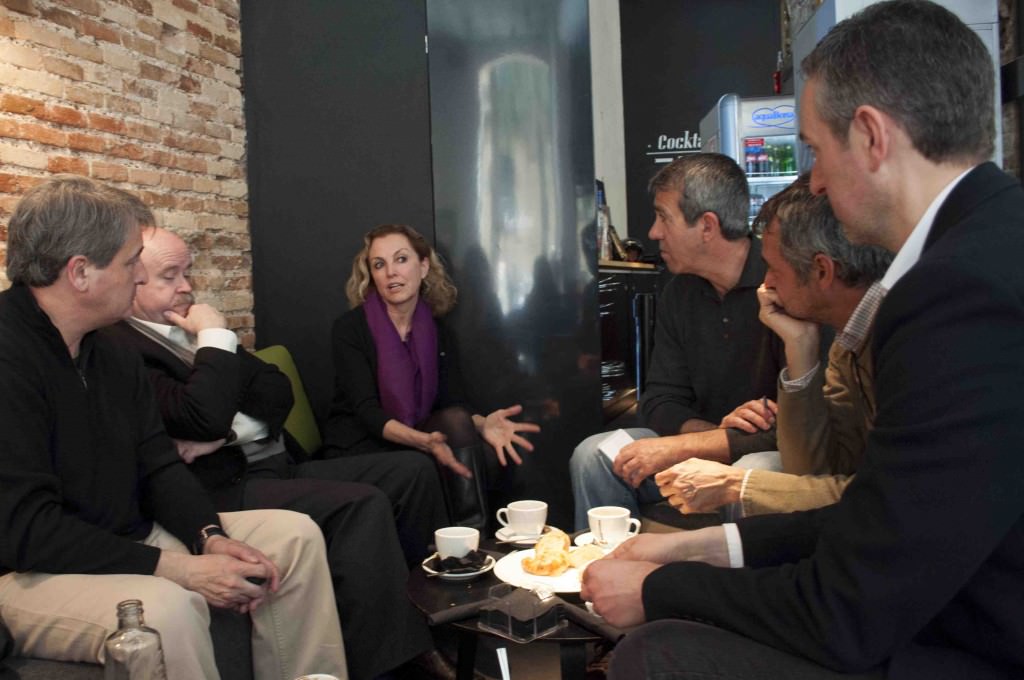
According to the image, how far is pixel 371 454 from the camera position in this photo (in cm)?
359

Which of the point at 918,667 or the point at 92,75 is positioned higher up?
the point at 92,75

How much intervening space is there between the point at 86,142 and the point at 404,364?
55.2 inches

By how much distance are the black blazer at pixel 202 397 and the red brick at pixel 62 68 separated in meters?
0.97

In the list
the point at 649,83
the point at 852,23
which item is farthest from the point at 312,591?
the point at 649,83

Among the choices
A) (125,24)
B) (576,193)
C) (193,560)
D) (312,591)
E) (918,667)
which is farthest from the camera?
(576,193)

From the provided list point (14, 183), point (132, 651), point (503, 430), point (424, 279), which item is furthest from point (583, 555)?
point (14, 183)

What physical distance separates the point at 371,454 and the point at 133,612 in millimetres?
2124

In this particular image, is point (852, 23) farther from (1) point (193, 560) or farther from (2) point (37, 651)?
(2) point (37, 651)

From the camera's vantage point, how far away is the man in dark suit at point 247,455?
9.20 feet

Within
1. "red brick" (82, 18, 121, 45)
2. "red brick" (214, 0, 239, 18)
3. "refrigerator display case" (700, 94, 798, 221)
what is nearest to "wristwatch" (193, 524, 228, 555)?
"red brick" (82, 18, 121, 45)

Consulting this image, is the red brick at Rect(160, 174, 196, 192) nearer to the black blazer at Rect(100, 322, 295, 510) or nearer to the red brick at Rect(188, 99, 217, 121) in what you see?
the red brick at Rect(188, 99, 217, 121)

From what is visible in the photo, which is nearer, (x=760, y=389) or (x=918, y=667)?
(x=918, y=667)

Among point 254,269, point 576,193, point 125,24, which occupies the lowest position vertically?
point 254,269

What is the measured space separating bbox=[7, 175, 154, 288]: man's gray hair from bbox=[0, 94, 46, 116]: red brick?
3.06 ft
